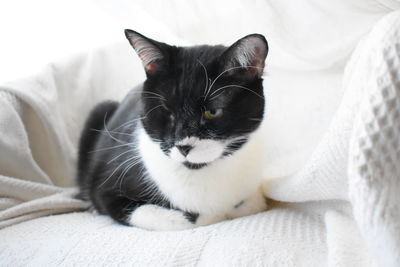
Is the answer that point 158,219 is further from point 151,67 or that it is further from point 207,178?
point 151,67

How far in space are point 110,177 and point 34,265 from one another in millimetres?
339

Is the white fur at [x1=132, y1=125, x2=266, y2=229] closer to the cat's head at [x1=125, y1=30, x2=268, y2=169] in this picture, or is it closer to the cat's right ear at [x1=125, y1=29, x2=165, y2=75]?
the cat's head at [x1=125, y1=30, x2=268, y2=169]

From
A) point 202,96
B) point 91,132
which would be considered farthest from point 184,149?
point 91,132

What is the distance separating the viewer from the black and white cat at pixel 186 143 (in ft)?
2.97

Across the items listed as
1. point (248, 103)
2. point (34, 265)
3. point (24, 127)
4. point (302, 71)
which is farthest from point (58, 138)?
point (302, 71)

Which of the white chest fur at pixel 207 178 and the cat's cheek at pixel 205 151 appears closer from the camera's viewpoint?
the cat's cheek at pixel 205 151

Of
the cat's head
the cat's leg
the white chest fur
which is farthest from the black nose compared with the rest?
the cat's leg

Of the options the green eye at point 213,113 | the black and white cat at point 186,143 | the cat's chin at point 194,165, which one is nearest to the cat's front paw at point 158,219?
the black and white cat at point 186,143

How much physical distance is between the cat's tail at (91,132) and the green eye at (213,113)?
22.6 inches

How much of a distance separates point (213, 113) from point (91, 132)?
66 centimetres

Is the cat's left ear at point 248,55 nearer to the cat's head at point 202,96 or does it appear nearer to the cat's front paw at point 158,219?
the cat's head at point 202,96

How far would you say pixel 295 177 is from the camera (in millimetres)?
975

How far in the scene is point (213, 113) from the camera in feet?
2.99

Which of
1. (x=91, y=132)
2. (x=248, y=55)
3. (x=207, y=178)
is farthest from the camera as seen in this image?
(x=91, y=132)
